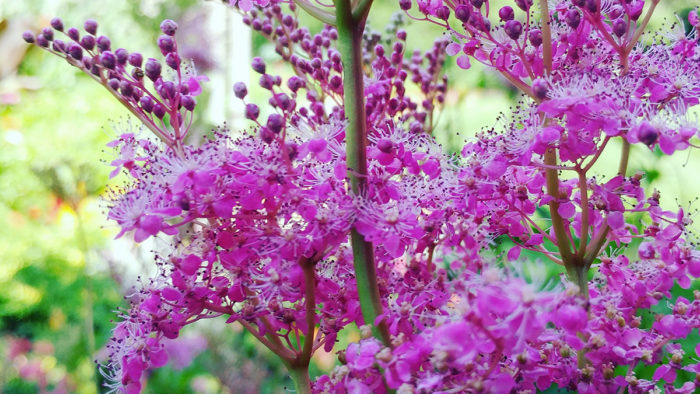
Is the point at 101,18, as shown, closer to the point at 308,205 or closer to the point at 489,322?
the point at 308,205

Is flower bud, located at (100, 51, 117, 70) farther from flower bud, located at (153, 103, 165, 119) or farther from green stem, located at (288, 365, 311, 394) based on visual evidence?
green stem, located at (288, 365, 311, 394)

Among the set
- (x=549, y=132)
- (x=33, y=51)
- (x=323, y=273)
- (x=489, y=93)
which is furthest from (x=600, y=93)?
(x=489, y=93)

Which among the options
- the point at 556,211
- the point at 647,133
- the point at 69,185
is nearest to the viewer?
the point at 647,133

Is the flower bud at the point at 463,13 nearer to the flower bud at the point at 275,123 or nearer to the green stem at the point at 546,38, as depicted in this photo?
the green stem at the point at 546,38

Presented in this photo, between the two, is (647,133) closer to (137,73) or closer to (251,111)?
(251,111)

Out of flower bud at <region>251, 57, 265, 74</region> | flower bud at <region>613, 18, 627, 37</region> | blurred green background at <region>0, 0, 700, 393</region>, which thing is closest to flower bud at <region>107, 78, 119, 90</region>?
flower bud at <region>251, 57, 265, 74</region>

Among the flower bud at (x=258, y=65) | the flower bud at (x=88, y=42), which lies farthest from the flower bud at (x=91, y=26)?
the flower bud at (x=258, y=65)

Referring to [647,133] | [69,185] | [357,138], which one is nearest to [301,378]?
[357,138]
